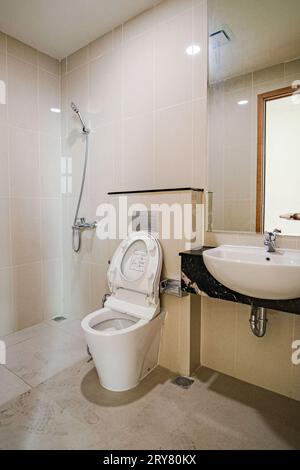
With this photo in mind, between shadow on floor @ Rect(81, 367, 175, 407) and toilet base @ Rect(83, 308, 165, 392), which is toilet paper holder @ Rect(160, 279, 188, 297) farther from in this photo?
shadow on floor @ Rect(81, 367, 175, 407)

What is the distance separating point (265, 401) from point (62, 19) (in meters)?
2.82

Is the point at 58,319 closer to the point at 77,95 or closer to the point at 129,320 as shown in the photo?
the point at 129,320

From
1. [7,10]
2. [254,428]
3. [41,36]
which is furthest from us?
[41,36]

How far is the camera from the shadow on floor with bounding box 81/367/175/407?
4.83 feet

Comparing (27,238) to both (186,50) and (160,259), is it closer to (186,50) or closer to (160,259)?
(160,259)

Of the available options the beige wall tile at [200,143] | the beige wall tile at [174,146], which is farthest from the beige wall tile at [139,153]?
the beige wall tile at [200,143]

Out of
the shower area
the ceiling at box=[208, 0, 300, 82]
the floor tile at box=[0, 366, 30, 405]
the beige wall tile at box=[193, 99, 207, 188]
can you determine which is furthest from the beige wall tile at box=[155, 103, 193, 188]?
the floor tile at box=[0, 366, 30, 405]

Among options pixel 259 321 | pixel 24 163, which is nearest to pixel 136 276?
pixel 259 321

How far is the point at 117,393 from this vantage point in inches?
60.3

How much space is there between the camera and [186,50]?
169 centimetres

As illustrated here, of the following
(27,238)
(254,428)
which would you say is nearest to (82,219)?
(27,238)

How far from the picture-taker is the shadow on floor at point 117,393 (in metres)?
1.47

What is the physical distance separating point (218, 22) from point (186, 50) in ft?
0.75

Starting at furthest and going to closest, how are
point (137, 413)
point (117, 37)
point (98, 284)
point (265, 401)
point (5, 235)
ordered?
point (98, 284) < point (5, 235) < point (117, 37) < point (265, 401) < point (137, 413)
